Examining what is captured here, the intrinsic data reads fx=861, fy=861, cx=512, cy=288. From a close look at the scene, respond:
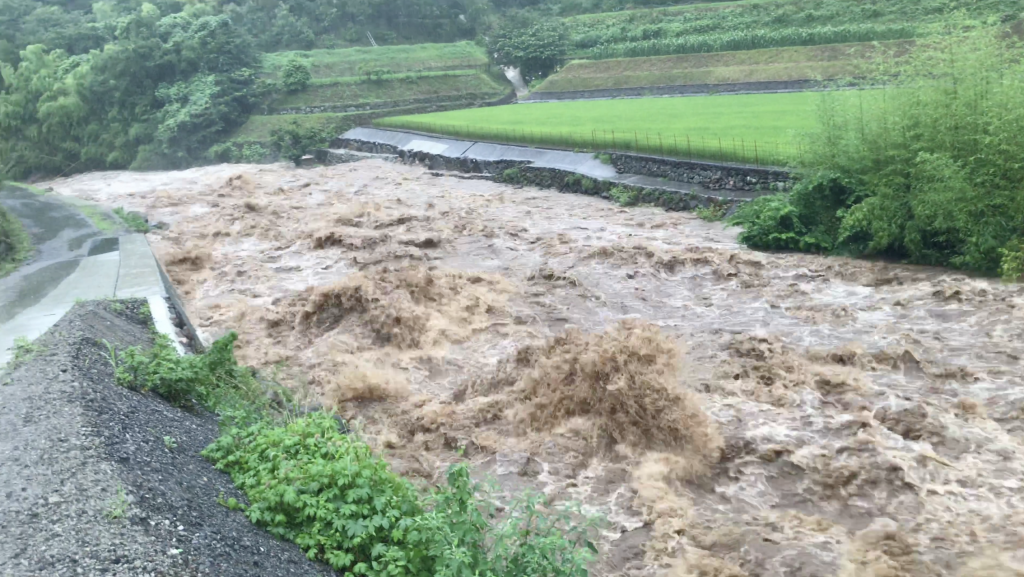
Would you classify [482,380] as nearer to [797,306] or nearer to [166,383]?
[166,383]

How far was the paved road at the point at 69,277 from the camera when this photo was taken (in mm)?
13086

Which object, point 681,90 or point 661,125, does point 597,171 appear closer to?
point 661,125

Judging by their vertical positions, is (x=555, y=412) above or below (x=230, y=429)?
below

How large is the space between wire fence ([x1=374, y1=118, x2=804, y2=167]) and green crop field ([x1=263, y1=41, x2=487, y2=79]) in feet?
63.7

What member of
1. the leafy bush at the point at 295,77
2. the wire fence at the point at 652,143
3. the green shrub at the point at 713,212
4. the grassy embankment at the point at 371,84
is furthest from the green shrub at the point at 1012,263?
the leafy bush at the point at 295,77

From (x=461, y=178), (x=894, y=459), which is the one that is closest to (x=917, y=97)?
(x=894, y=459)

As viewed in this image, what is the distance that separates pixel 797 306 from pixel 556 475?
666 cm

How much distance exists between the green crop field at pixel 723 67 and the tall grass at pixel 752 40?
0.85 metres

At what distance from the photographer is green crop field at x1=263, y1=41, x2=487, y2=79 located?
54.6 metres

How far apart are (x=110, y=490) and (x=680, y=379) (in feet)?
24.7

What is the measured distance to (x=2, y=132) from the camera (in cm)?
4619

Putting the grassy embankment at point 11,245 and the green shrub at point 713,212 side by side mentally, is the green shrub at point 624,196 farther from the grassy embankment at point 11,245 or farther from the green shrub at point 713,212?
the grassy embankment at point 11,245

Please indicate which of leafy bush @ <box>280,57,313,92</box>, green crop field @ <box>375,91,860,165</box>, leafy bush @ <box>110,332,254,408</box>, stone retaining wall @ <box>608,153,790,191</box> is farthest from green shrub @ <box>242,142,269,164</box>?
leafy bush @ <box>110,332,254,408</box>

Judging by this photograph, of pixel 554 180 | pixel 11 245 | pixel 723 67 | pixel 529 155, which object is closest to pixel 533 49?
pixel 723 67
